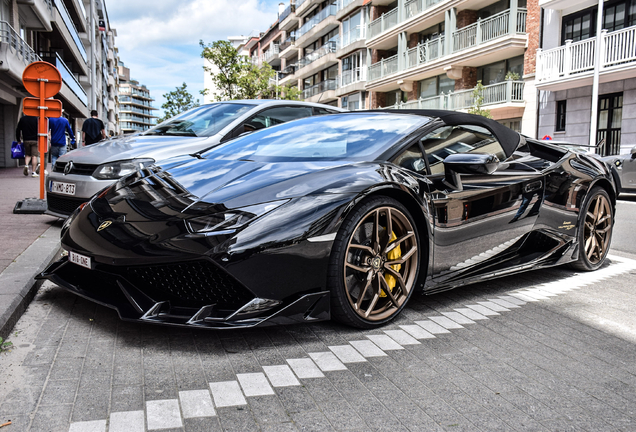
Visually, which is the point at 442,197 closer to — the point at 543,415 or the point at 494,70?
the point at 543,415

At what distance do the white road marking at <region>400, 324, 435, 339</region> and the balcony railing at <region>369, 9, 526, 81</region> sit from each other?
2277 centimetres

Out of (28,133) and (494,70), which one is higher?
(494,70)

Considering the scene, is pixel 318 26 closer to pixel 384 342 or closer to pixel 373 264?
pixel 373 264

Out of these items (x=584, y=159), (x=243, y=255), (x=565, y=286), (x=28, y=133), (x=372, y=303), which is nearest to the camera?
(x=243, y=255)

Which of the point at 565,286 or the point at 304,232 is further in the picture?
the point at 565,286

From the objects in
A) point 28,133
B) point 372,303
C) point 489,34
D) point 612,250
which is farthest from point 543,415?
point 489,34

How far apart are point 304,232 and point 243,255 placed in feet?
1.05

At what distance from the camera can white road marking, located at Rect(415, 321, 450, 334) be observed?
118 inches

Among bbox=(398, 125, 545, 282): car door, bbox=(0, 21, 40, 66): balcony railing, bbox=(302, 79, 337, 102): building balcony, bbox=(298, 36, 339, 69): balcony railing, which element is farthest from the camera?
bbox=(298, 36, 339, 69): balcony railing

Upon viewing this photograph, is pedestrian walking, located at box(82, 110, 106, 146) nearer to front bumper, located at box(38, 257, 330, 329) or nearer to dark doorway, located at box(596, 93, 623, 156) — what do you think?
front bumper, located at box(38, 257, 330, 329)

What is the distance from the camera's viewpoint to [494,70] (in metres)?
25.8

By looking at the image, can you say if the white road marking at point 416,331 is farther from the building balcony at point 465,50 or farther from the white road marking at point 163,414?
A: the building balcony at point 465,50

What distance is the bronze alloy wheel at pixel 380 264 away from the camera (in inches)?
113

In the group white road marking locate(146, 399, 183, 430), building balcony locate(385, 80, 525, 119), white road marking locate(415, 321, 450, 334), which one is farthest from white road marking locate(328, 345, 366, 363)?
building balcony locate(385, 80, 525, 119)
